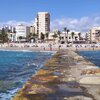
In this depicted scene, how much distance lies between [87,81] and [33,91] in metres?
3.97

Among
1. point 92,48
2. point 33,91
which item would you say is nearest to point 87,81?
point 33,91

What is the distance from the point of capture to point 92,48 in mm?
153125

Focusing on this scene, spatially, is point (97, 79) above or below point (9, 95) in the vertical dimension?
above

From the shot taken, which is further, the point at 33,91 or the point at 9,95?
the point at 9,95

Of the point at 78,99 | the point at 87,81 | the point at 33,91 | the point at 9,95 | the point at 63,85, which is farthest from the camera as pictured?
the point at 9,95

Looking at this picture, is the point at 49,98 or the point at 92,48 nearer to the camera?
the point at 49,98

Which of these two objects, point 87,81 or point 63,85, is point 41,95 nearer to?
point 63,85

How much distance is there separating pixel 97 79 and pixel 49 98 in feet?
17.3

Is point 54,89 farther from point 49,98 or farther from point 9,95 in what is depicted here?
point 9,95

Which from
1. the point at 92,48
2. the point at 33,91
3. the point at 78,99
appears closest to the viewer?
the point at 78,99

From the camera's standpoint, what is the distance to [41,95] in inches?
492

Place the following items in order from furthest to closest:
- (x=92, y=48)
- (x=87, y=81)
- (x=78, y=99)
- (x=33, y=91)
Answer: (x=92, y=48) < (x=87, y=81) < (x=33, y=91) < (x=78, y=99)

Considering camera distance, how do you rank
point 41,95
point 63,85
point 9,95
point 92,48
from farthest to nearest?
1. point 92,48
2. point 9,95
3. point 63,85
4. point 41,95

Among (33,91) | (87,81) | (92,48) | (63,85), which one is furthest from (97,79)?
(92,48)
